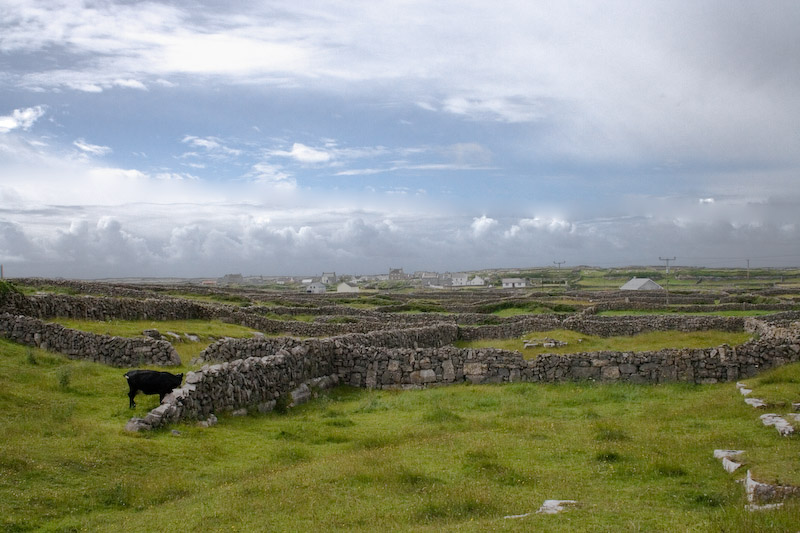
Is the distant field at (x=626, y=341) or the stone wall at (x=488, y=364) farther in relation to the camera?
the distant field at (x=626, y=341)

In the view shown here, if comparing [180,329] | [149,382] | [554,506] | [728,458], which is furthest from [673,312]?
[554,506]

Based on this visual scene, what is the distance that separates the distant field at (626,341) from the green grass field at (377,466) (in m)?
13.1

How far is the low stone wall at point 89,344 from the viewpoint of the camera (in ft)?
71.2

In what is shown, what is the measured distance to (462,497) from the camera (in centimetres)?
970

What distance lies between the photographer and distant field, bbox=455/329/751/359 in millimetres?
31234

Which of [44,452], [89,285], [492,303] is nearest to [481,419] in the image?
[44,452]

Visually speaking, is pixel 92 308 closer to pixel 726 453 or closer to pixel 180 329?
pixel 180 329

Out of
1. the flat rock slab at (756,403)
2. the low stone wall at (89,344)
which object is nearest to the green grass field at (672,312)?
the flat rock slab at (756,403)

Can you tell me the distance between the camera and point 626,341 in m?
35.5

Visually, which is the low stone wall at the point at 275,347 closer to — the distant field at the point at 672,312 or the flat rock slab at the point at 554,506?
the flat rock slab at the point at 554,506

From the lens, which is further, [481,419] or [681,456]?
[481,419]

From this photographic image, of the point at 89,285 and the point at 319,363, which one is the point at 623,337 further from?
the point at 89,285

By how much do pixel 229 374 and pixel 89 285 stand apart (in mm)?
36153

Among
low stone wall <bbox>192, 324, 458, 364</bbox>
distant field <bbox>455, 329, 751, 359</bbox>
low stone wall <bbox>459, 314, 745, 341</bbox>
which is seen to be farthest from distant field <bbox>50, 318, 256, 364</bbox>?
low stone wall <bbox>459, 314, 745, 341</bbox>
